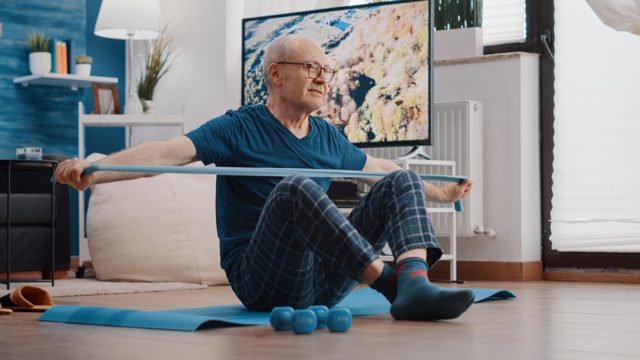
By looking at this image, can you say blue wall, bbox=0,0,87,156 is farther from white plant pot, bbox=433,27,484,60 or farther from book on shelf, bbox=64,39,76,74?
white plant pot, bbox=433,27,484,60

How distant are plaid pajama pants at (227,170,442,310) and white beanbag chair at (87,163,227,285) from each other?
214 cm

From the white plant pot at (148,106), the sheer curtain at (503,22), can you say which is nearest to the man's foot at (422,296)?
the sheer curtain at (503,22)

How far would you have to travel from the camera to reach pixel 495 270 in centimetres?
560

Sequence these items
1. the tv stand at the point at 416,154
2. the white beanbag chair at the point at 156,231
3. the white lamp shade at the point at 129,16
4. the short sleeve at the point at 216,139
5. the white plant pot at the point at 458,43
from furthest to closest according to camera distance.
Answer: the white lamp shade at the point at 129,16
the white plant pot at the point at 458,43
the tv stand at the point at 416,154
the white beanbag chair at the point at 156,231
the short sleeve at the point at 216,139

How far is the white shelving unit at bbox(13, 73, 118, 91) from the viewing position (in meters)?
6.60

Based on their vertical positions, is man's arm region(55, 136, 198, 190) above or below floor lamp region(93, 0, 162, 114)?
below

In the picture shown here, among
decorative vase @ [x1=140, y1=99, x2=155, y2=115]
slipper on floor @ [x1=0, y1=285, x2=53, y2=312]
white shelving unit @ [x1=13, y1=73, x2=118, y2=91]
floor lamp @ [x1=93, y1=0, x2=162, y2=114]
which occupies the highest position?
floor lamp @ [x1=93, y1=0, x2=162, y2=114]

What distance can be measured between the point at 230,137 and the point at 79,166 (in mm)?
562

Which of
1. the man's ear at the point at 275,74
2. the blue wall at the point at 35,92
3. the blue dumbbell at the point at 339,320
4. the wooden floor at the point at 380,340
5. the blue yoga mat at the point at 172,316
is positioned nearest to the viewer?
the wooden floor at the point at 380,340

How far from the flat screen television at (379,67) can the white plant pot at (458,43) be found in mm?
657

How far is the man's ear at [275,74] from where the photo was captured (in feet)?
9.53

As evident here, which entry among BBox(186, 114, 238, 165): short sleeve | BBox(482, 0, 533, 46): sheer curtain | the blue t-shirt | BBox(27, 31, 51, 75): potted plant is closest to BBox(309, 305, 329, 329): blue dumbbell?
the blue t-shirt

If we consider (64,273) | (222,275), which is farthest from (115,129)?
(222,275)

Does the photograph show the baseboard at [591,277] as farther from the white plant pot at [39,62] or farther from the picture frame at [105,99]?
the white plant pot at [39,62]
